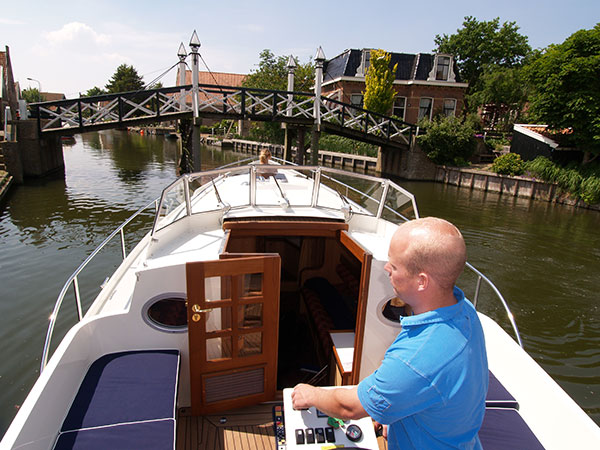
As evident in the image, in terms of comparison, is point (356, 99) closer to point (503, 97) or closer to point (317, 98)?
point (317, 98)

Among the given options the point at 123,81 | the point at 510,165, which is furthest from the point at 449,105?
the point at 123,81

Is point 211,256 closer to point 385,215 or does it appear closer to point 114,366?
point 114,366

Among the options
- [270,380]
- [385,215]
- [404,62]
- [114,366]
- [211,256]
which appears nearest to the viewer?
[114,366]

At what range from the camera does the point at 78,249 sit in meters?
8.95

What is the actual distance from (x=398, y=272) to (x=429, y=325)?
8.0 inches

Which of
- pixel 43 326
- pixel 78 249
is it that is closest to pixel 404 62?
pixel 78 249

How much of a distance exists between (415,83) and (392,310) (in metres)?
27.8

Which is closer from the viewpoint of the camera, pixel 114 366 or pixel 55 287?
pixel 114 366

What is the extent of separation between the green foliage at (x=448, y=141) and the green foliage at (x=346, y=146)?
18.3 feet

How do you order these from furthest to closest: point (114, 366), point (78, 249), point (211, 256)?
point (78, 249), point (211, 256), point (114, 366)

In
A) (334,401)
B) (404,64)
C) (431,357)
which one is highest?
(404,64)

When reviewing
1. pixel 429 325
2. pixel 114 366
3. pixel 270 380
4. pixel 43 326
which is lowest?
pixel 43 326

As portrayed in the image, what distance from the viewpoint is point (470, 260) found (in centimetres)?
963

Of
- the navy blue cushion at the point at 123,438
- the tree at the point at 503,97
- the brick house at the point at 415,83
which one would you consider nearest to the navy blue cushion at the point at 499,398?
the navy blue cushion at the point at 123,438
